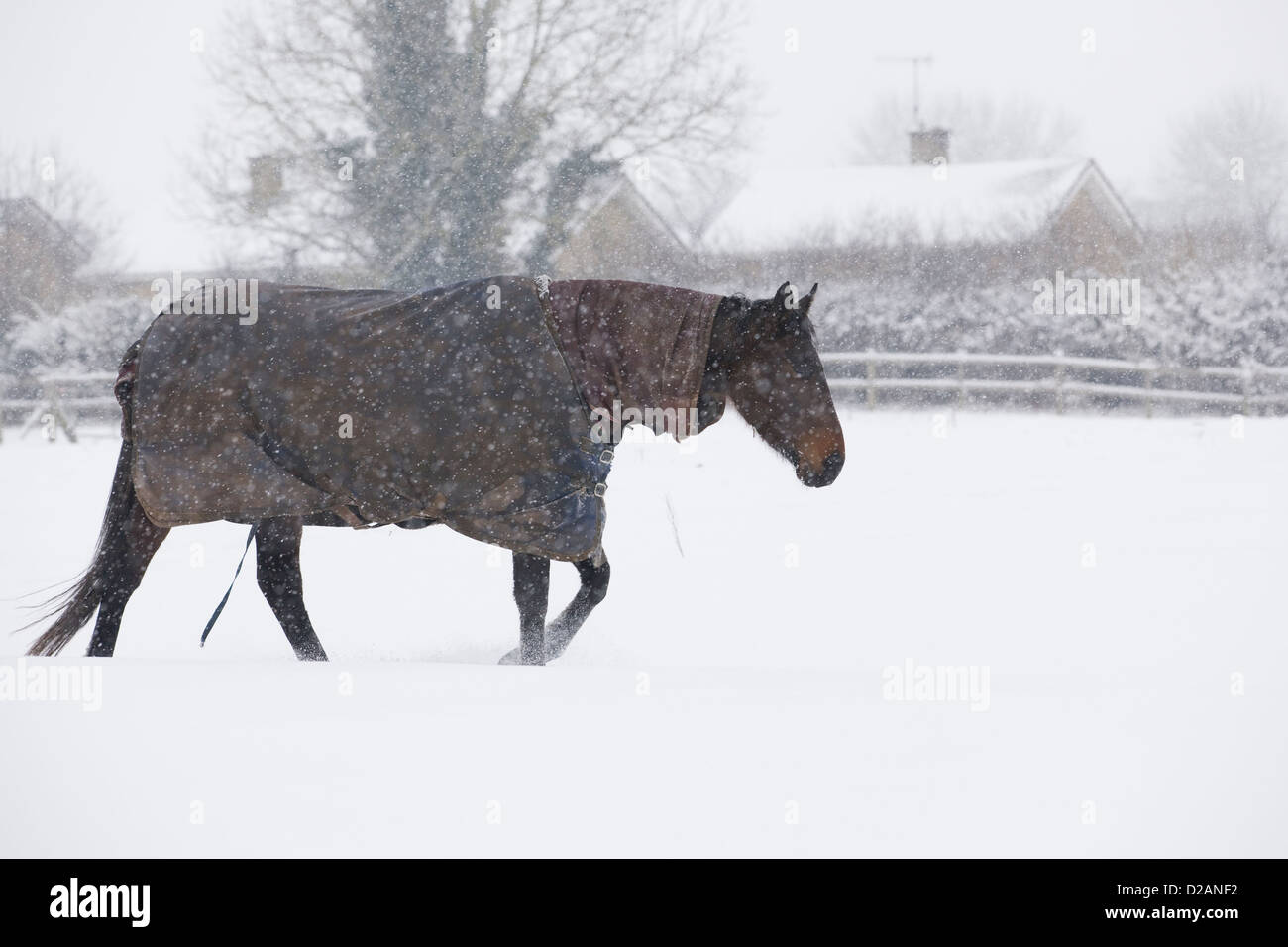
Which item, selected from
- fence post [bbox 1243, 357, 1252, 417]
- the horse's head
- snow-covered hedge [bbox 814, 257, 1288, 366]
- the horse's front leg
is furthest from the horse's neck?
fence post [bbox 1243, 357, 1252, 417]

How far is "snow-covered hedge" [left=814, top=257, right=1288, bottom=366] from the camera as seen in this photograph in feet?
59.9

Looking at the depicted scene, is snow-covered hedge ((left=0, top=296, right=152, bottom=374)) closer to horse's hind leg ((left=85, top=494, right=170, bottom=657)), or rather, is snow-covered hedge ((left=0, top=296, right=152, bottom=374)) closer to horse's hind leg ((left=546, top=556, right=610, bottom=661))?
horse's hind leg ((left=85, top=494, right=170, bottom=657))

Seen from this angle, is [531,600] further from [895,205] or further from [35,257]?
[35,257]

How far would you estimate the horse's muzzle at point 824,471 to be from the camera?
504 cm

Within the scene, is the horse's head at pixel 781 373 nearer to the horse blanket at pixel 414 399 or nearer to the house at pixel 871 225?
the horse blanket at pixel 414 399

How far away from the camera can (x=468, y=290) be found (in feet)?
16.9

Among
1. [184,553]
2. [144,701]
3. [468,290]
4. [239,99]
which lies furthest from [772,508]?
[239,99]

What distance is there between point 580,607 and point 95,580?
6.23 feet

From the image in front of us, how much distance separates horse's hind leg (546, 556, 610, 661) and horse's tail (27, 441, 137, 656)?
175 cm

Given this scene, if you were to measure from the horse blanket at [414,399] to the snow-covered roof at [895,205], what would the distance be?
17.4 metres

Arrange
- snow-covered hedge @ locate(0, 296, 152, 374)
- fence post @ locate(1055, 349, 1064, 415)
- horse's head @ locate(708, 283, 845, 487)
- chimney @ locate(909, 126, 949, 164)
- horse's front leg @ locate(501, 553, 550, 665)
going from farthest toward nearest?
chimney @ locate(909, 126, 949, 164) < snow-covered hedge @ locate(0, 296, 152, 374) < fence post @ locate(1055, 349, 1064, 415) < horse's front leg @ locate(501, 553, 550, 665) < horse's head @ locate(708, 283, 845, 487)

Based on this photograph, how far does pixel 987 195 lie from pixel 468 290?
23800 millimetres

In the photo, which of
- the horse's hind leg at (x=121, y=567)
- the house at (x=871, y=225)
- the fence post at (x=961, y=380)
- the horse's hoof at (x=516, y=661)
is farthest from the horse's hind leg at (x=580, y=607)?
the house at (x=871, y=225)

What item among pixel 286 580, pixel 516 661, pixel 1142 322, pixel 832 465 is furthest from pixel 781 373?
pixel 1142 322
